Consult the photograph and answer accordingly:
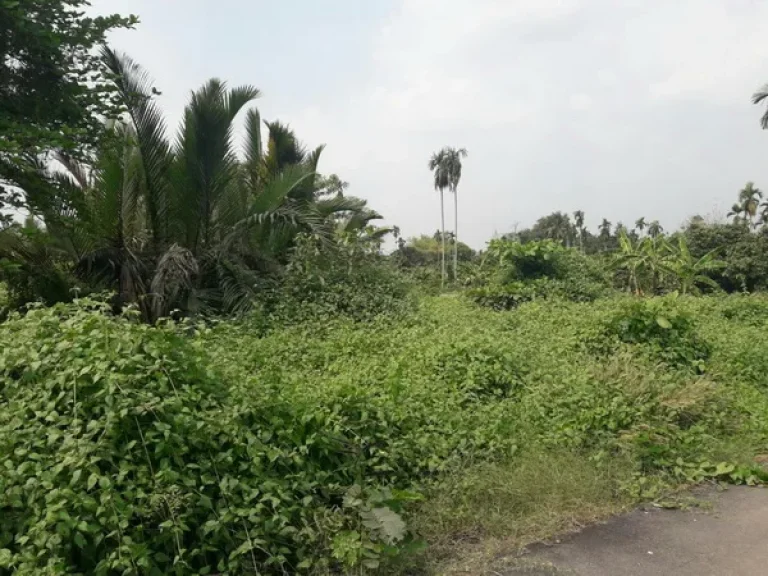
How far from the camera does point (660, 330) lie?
770 centimetres

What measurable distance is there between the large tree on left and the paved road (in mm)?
5577

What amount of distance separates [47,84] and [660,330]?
302 inches

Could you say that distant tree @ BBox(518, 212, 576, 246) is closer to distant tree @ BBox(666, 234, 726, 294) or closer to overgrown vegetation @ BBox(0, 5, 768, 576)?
distant tree @ BBox(666, 234, 726, 294)

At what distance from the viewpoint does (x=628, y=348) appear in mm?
7320

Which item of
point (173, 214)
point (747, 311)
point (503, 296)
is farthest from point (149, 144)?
point (747, 311)

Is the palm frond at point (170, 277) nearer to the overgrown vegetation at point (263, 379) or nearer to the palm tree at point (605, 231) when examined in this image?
the overgrown vegetation at point (263, 379)

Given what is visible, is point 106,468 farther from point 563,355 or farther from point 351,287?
point 351,287

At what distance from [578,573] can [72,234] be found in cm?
728

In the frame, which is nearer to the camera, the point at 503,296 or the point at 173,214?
the point at 173,214

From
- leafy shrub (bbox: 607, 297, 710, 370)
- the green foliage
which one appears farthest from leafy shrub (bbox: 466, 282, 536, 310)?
leafy shrub (bbox: 607, 297, 710, 370)

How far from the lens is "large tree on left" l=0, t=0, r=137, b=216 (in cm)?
597

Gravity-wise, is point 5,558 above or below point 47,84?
below

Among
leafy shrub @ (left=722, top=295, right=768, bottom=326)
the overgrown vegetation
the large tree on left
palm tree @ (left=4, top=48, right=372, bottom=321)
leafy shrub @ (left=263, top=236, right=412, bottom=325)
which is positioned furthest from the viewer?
leafy shrub @ (left=722, top=295, right=768, bottom=326)

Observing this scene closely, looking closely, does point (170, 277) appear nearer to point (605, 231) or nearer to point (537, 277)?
point (537, 277)
